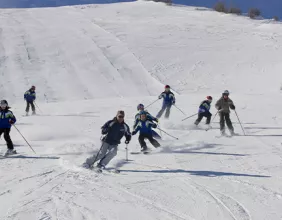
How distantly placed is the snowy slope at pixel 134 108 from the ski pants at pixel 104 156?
396mm

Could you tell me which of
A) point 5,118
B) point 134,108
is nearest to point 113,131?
point 5,118

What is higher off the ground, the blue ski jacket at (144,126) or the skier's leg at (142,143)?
the blue ski jacket at (144,126)

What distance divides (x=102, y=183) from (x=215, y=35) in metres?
37.0

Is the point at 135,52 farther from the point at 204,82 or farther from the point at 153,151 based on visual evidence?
the point at 153,151

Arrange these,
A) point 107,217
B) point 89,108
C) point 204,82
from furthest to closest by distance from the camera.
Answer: point 204,82 → point 89,108 → point 107,217

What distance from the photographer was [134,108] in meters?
19.2

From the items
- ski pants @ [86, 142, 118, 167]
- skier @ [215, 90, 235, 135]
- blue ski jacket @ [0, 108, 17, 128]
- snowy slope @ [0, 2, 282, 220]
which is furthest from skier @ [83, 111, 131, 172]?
skier @ [215, 90, 235, 135]

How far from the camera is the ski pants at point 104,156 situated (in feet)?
26.9

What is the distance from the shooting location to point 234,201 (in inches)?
238

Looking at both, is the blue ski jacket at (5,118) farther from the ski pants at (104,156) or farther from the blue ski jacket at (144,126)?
the blue ski jacket at (144,126)

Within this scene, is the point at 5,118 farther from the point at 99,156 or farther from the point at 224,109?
the point at 224,109

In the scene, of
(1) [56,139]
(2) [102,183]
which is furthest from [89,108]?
(2) [102,183]

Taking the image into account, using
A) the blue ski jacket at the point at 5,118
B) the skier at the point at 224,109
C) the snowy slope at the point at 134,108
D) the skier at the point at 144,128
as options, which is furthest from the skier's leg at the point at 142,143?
the skier at the point at 224,109

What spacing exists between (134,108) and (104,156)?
35.7ft
